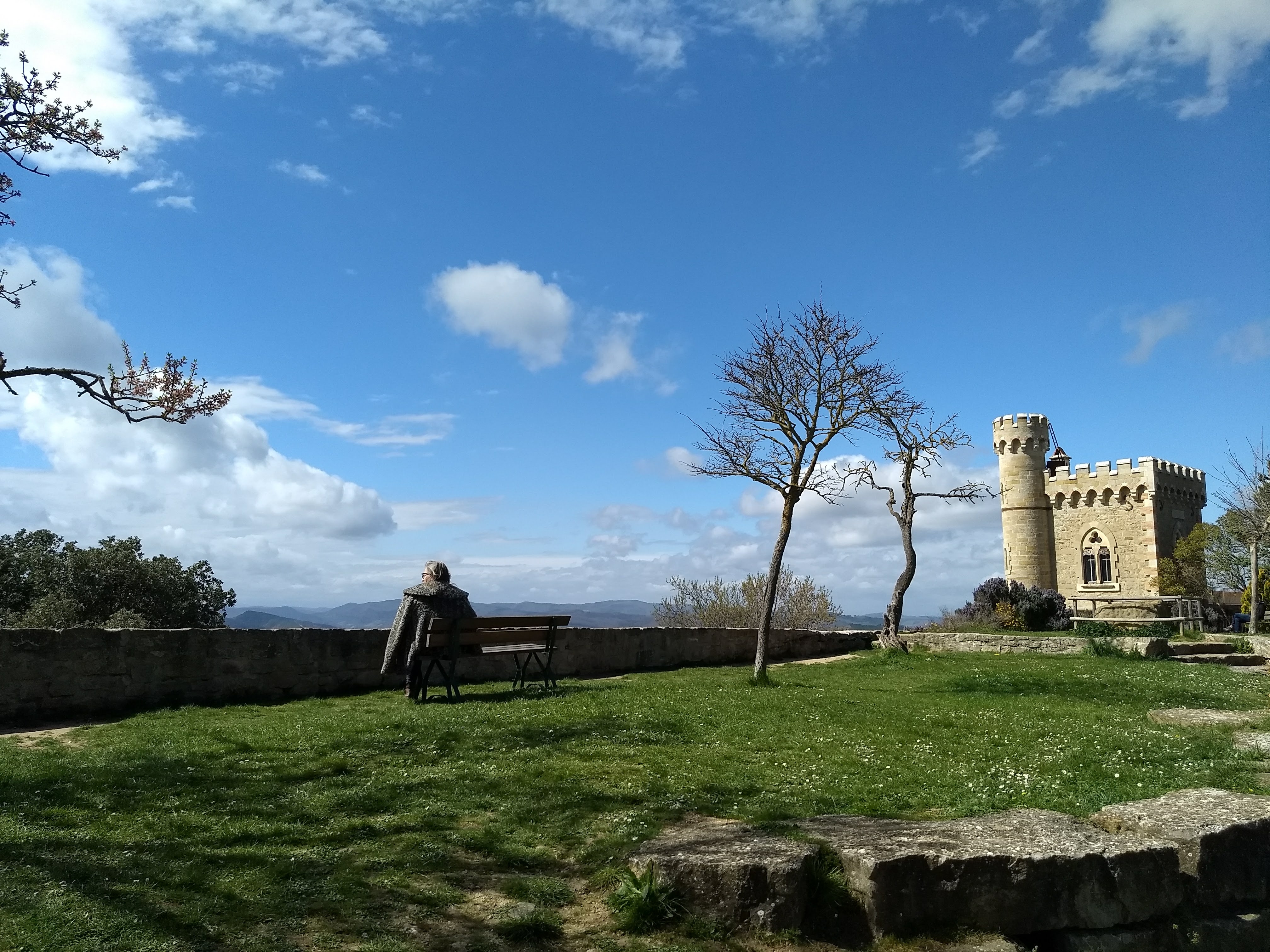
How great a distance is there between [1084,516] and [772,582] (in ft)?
136

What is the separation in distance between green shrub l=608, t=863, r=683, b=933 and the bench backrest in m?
5.98

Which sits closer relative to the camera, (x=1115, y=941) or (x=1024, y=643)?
(x=1115, y=941)

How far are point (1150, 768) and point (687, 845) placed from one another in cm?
451

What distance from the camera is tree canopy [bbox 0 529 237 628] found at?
2444cm

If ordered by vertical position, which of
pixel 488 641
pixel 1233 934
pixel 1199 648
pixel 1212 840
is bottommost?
pixel 1233 934

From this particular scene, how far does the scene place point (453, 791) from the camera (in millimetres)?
5941

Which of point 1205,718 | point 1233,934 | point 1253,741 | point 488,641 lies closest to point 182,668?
point 488,641

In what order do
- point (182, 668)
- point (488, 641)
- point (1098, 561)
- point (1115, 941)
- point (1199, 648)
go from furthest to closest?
point (1098, 561) → point (1199, 648) → point (488, 641) → point (182, 668) → point (1115, 941)

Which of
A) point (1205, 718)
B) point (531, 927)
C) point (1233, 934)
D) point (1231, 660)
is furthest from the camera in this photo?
point (1231, 660)

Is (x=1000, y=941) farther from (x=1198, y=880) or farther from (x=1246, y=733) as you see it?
(x=1246, y=733)

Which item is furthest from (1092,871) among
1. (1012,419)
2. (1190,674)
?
(1012,419)

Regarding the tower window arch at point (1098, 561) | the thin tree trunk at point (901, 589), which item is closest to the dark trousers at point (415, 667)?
the thin tree trunk at point (901, 589)

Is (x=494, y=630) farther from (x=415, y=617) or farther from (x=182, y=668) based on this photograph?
(x=182, y=668)

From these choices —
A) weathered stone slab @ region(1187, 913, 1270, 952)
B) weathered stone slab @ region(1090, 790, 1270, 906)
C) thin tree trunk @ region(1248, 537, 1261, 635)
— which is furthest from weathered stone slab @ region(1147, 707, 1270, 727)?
thin tree trunk @ region(1248, 537, 1261, 635)
